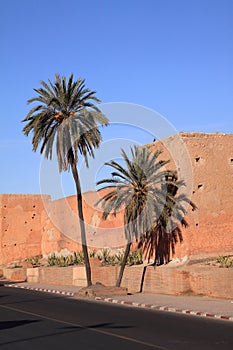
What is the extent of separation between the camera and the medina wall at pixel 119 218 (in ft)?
90.0

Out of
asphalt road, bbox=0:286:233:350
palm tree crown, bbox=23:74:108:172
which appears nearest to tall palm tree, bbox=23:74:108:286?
palm tree crown, bbox=23:74:108:172

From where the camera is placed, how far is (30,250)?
52531 millimetres

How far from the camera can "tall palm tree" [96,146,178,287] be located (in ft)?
83.6

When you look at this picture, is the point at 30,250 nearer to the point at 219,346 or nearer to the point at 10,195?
the point at 10,195

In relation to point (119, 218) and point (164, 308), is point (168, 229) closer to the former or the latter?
point (119, 218)

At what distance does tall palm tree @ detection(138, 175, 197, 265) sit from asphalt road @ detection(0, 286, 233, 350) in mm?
8132

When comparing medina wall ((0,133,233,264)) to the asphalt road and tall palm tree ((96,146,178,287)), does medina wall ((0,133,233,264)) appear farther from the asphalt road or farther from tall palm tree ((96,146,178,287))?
the asphalt road

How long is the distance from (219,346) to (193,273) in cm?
1320

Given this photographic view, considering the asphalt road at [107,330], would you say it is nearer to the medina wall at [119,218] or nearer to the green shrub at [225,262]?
the green shrub at [225,262]

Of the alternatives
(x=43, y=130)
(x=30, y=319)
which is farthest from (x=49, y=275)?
(x=30, y=319)

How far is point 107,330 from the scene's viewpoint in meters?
13.1

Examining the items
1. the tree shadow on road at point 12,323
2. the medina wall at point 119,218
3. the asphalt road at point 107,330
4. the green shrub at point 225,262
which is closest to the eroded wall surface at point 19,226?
the medina wall at point 119,218

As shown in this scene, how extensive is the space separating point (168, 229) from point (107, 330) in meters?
14.6

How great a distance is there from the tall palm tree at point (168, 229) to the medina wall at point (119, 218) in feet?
1.50
